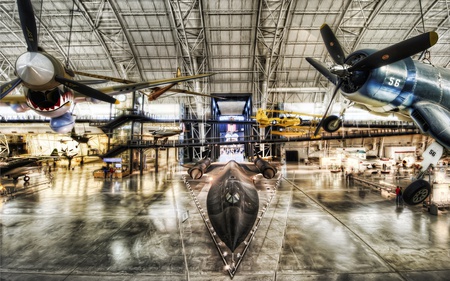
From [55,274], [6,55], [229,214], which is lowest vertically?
[55,274]

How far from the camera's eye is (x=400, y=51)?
4.54 m

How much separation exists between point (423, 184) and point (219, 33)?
83.7 ft

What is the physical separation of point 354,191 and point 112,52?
32.1 m

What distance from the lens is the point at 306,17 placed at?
920 inches

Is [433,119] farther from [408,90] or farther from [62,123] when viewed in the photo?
[62,123]

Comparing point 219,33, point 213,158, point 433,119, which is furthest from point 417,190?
point 219,33

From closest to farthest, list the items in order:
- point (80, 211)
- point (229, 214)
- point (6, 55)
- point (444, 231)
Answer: point (229, 214) < point (444, 231) < point (80, 211) < point (6, 55)

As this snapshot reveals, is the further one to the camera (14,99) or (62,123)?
(62,123)

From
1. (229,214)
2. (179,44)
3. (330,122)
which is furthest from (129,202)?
(179,44)

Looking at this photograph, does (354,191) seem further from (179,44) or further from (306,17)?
(179,44)

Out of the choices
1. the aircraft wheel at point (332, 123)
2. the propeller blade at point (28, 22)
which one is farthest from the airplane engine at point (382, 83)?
the propeller blade at point (28, 22)

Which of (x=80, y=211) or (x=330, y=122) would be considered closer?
(x=330, y=122)

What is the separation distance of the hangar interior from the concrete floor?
6cm

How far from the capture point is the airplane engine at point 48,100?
6.70 meters
